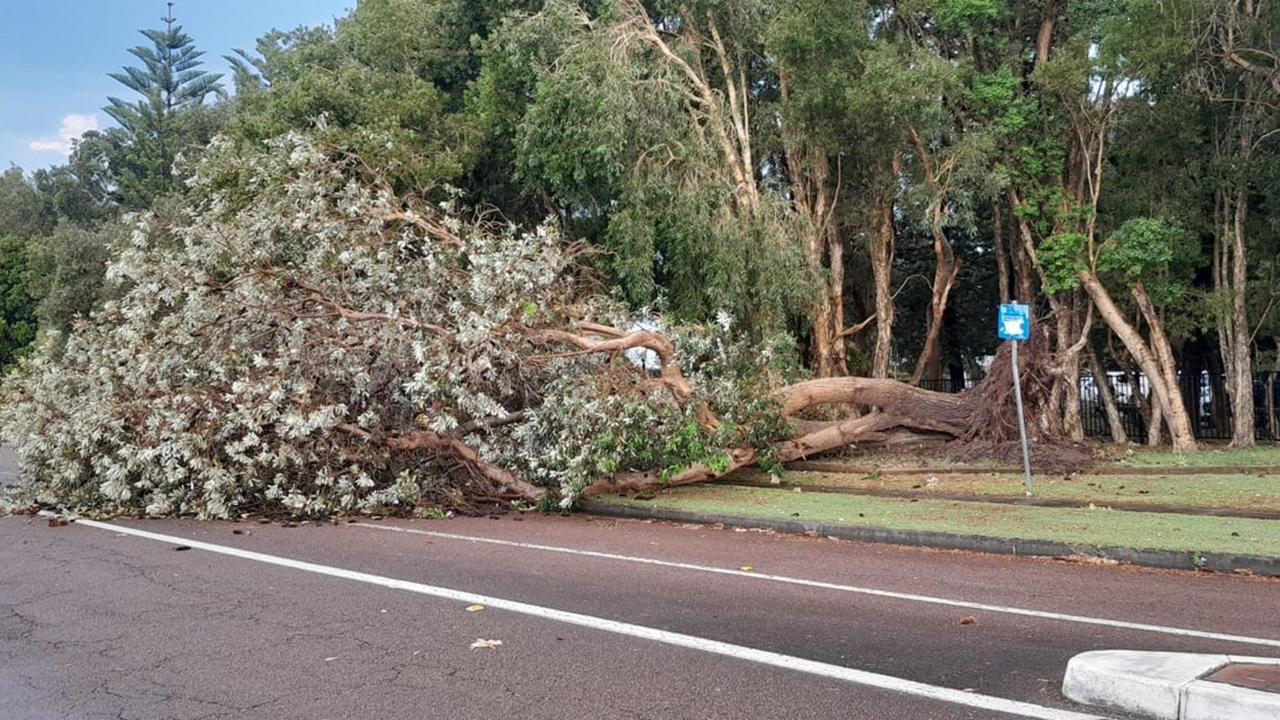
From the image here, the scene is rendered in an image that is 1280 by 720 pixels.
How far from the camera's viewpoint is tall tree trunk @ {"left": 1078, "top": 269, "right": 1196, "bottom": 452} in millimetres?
18609

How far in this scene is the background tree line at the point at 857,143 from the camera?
17672 mm

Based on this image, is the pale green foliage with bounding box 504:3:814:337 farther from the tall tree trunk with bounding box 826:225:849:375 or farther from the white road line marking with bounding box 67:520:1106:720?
the white road line marking with bounding box 67:520:1106:720

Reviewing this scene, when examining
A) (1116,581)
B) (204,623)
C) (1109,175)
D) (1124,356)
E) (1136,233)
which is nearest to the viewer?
(204,623)

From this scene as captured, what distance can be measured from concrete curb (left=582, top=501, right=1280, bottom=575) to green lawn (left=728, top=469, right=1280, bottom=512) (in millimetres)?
2960

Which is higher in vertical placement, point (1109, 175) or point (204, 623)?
point (1109, 175)

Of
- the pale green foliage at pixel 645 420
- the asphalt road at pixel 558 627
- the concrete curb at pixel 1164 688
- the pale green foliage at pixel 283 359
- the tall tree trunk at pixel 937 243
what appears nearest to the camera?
the concrete curb at pixel 1164 688

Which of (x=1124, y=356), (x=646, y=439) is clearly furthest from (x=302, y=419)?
(x=1124, y=356)

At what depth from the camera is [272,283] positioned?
13.5m

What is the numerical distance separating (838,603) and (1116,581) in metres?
2.71

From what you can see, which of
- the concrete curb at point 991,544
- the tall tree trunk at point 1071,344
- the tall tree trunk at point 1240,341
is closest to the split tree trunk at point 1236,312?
the tall tree trunk at point 1240,341

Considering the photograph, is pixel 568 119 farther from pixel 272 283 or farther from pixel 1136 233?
pixel 1136 233

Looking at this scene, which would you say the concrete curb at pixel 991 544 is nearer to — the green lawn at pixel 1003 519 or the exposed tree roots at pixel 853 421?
the green lawn at pixel 1003 519

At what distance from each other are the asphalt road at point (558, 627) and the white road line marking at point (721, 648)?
0.18ft

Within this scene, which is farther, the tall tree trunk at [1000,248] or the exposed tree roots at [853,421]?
the tall tree trunk at [1000,248]
